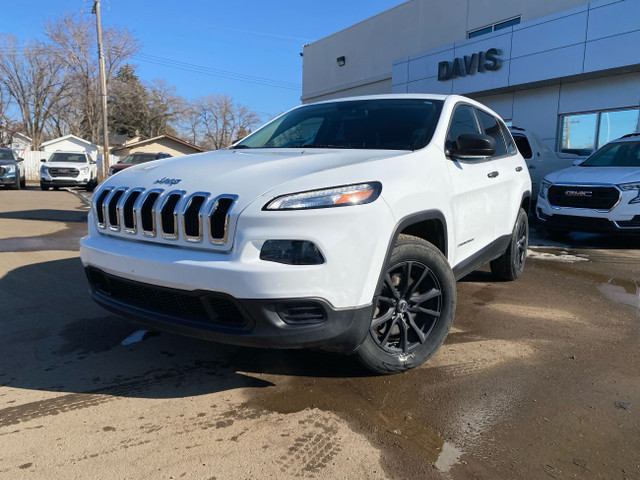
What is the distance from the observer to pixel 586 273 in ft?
18.3

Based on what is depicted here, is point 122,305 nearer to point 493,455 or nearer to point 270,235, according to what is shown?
point 270,235

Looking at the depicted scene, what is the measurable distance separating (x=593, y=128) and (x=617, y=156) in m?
5.77

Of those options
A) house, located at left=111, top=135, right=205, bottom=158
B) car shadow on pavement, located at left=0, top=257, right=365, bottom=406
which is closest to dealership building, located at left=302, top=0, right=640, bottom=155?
car shadow on pavement, located at left=0, top=257, right=365, bottom=406

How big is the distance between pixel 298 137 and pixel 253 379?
6.13 feet

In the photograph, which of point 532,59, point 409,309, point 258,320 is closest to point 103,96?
point 532,59

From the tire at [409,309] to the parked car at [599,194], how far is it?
Result: 17.0ft

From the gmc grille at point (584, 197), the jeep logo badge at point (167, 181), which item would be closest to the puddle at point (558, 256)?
the gmc grille at point (584, 197)

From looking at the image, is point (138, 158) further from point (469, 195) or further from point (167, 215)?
point (167, 215)

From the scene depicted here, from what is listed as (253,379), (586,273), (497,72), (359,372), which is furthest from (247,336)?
(497,72)

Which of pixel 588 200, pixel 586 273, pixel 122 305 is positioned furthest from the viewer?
pixel 588 200

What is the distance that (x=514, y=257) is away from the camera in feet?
16.0

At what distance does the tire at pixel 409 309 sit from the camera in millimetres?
2545

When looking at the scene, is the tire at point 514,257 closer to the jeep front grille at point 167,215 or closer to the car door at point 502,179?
the car door at point 502,179

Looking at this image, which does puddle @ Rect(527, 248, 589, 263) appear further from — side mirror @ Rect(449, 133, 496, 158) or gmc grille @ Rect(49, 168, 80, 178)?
gmc grille @ Rect(49, 168, 80, 178)
